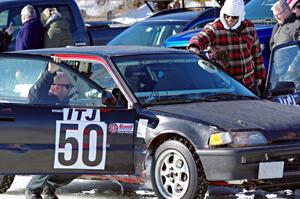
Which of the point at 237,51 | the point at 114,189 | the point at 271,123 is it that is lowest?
the point at 114,189

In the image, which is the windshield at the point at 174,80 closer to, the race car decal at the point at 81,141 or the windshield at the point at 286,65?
the race car decal at the point at 81,141

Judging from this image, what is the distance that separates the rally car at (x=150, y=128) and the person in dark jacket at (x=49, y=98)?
69 millimetres

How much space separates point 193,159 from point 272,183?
25.5 inches

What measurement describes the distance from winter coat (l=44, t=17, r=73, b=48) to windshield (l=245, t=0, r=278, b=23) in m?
2.80

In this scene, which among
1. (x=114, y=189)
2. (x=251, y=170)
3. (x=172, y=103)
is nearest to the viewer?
(x=251, y=170)

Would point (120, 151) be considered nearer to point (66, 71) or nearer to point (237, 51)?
point (66, 71)

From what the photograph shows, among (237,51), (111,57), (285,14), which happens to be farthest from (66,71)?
(285,14)

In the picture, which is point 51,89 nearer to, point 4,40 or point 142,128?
point 142,128

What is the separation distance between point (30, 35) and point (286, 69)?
19.9 feet

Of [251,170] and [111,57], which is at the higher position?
[111,57]

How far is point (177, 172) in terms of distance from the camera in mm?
8531

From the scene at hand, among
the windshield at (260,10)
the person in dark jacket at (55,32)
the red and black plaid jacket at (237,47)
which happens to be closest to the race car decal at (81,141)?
the red and black plaid jacket at (237,47)

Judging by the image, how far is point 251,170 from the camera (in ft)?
27.3

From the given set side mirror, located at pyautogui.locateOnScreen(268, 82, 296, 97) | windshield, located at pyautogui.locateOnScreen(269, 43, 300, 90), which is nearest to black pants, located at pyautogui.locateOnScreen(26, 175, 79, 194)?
side mirror, located at pyautogui.locateOnScreen(268, 82, 296, 97)
